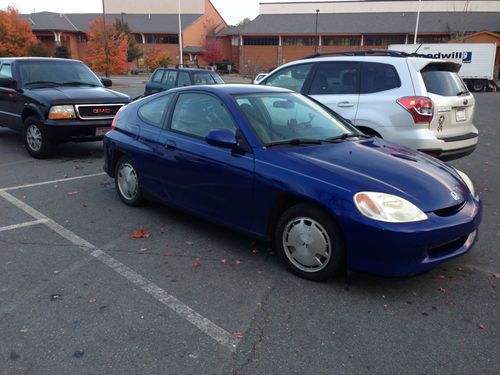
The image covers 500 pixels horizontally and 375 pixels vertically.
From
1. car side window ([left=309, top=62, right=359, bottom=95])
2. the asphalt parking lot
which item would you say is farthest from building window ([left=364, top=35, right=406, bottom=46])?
the asphalt parking lot

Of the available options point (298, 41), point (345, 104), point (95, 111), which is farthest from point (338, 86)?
point (298, 41)

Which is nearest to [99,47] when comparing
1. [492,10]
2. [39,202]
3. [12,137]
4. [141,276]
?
[12,137]

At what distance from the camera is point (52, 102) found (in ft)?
26.6

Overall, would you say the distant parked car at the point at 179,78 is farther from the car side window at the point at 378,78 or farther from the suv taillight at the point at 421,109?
the suv taillight at the point at 421,109

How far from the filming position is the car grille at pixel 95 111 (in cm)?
827

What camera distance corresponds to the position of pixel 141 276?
393 cm

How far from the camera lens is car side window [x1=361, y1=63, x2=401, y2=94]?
6.39m

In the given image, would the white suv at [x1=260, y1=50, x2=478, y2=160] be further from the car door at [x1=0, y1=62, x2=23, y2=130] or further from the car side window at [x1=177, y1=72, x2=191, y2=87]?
the car side window at [x1=177, y1=72, x2=191, y2=87]

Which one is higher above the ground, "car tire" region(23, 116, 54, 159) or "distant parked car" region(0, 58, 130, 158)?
"distant parked car" region(0, 58, 130, 158)

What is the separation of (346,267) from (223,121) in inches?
70.4

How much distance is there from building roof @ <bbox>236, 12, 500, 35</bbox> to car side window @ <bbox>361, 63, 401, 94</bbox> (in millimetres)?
57094

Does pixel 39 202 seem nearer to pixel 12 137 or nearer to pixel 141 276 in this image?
pixel 141 276

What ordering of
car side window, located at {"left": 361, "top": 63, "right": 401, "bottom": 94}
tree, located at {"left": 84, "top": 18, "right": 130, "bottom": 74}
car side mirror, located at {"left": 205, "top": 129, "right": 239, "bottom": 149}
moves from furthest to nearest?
1. tree, located at {"left": 84, "top": 18, "right": 130, "bottom": 74}
2. car side window, located at {"left": 361, "top": 63, "right": 401, "bottom": 94}
3. car side mirror, located at {"left": 205, "top": 129, "right": 239, "bottom": 149}

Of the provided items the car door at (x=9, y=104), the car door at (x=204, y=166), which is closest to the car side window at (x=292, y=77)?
the car door at (x=204, y=166)
